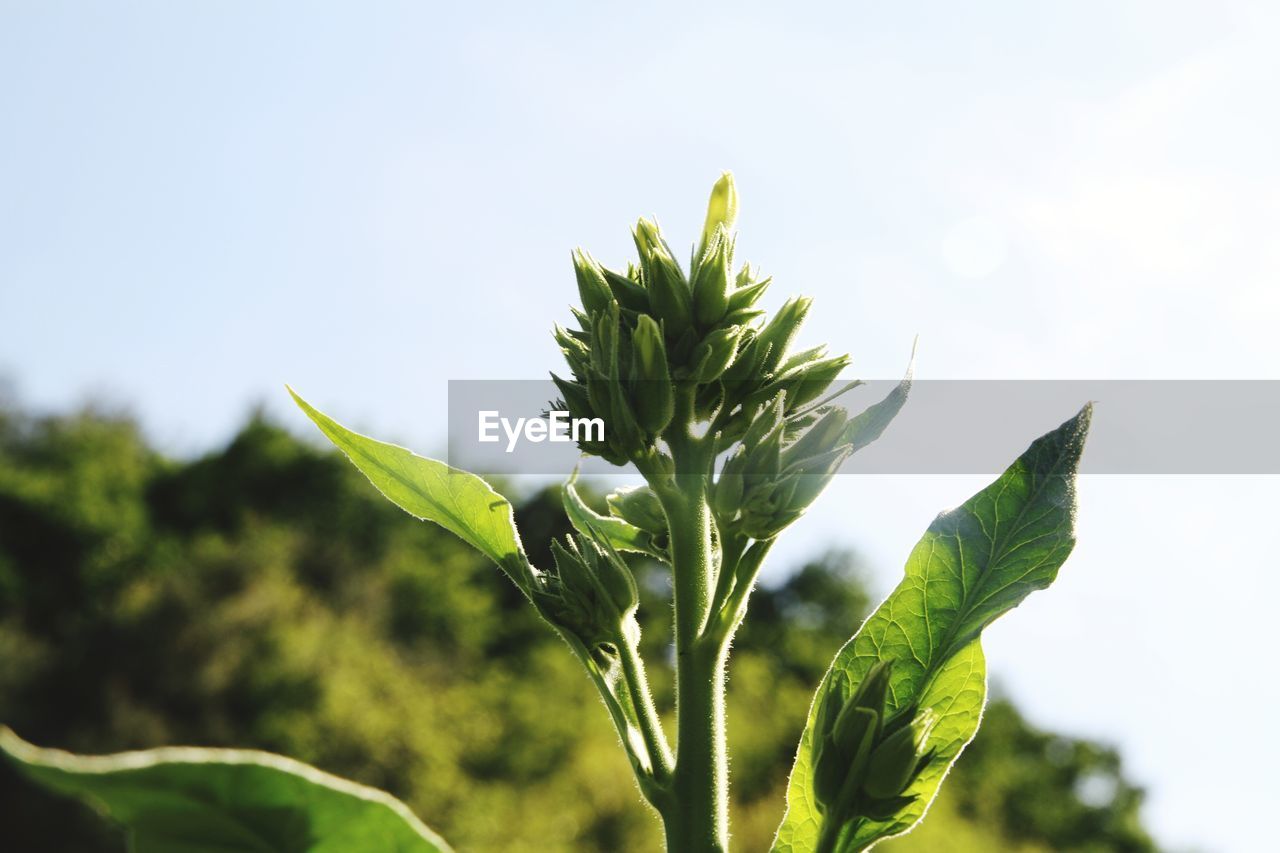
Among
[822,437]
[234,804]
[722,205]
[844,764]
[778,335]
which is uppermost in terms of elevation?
[722,205]

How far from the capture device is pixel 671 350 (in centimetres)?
147

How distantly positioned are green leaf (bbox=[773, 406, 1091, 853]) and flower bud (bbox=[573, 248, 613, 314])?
52cm

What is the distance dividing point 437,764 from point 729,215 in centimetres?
2827

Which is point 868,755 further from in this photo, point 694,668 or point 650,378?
point 650,378

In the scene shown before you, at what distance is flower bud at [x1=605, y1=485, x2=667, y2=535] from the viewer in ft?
5.11

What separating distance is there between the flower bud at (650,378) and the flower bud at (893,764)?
1.52ft

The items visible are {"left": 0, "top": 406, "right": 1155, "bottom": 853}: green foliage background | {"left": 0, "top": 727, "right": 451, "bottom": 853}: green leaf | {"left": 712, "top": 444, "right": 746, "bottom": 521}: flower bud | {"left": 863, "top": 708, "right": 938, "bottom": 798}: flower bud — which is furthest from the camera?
{"left": 0, "top": 406, "right": 1155, "bottom": 853}: green foliage background

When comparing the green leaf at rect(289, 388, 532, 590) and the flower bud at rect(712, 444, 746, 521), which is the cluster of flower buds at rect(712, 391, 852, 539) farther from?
the green leaf at rect(289, 388, 532, 590)

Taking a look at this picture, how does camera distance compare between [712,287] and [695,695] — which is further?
[712,287]

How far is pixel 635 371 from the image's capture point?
141 cm

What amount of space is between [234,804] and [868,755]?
27.8 inches

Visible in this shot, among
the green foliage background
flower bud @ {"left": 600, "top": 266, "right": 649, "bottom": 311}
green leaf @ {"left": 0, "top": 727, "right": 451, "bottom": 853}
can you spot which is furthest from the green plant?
the green foliage background

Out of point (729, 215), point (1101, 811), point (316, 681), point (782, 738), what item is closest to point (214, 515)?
point (316, 681)

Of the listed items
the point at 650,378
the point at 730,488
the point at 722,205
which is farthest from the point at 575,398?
the point at 722,205
